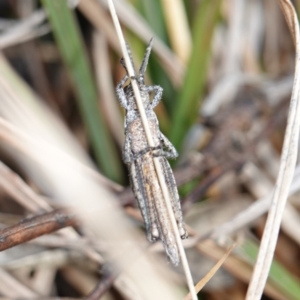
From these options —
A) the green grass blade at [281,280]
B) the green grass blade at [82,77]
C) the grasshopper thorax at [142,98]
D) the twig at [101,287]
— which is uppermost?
the green grass blade at [82,77]

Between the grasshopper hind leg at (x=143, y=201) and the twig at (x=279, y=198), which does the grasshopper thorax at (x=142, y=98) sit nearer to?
the grasshopper hind leg at (x=143, y=201)

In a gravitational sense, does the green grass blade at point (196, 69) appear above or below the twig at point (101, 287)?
above

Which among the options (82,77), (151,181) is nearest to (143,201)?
(151,181)

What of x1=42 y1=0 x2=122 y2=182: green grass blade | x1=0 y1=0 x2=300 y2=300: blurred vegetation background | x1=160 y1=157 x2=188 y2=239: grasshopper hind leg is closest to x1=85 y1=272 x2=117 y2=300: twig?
x1=0 y1=0 x2=300 y2=300: blurred vegetation background

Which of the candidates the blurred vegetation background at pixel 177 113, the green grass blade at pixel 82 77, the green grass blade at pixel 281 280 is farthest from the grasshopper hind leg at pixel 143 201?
the green grass blade at pixel 82 77

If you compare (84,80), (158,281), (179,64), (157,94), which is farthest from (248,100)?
(158,281)

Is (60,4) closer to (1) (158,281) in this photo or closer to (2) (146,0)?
(2) (146,0)

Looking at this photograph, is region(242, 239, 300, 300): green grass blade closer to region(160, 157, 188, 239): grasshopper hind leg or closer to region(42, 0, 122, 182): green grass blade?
region(160, 157, 188, 239): grasshopper hind leg
